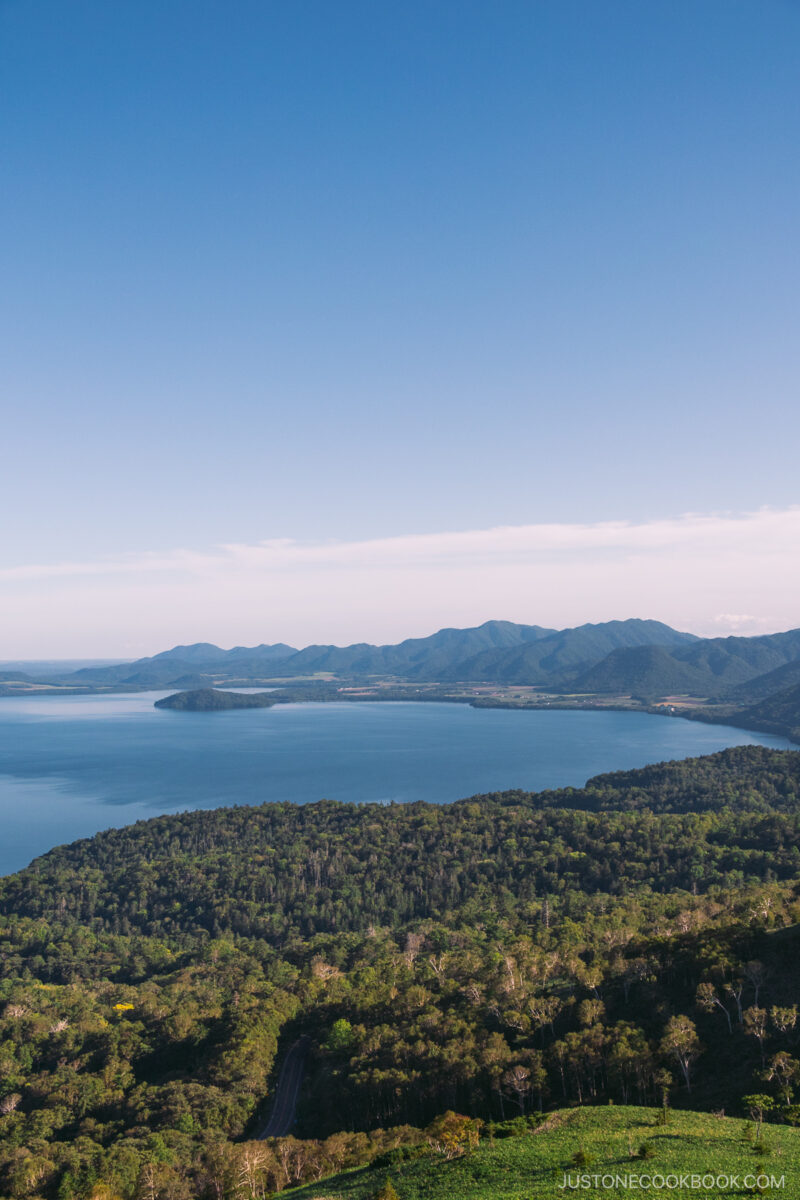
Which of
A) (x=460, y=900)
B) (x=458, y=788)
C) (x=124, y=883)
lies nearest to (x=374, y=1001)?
(x=460, y=900)

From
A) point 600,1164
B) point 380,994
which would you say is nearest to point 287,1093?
point 380,994

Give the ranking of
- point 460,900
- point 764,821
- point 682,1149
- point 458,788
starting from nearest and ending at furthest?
point 682,1149
point 460,900
point 764,821
point 458,788

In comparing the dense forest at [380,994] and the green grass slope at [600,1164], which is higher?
the green grass slope at [600,1164]

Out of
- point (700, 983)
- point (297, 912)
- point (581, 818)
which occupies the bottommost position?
point (297, 912)

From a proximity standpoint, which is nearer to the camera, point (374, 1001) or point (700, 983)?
point (700, 983)

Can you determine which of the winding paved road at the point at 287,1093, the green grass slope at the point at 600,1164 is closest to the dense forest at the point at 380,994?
the winding paved road at the point at 287,1093

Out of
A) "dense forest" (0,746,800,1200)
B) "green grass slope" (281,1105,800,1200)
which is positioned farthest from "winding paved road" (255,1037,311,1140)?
"green grass slope" (281,1105,800,1200)

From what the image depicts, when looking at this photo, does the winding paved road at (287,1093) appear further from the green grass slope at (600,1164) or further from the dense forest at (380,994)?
the green grass slope at (600,1164)

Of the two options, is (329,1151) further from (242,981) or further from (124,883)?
(124,883)
